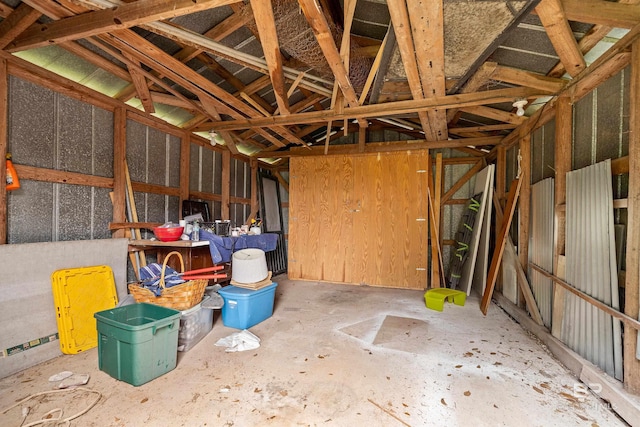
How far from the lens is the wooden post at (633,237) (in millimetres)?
1723

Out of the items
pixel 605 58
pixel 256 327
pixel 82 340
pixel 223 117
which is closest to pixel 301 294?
pixel 256 327

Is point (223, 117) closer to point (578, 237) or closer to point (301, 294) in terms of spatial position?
point (301, 294)

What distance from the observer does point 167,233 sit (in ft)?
10.2

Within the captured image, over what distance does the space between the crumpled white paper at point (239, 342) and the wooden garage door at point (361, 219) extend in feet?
8.54

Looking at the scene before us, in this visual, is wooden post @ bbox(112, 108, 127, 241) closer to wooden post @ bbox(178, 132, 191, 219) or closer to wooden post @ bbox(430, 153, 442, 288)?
wooden post @ bbox(178, 132, 191, 219)

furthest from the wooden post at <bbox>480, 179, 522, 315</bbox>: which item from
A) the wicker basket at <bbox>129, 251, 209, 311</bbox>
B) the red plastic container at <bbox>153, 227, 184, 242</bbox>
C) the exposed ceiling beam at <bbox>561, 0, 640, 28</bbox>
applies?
the red plastic container at <bbox>153, 227, 184, 242</bbox>

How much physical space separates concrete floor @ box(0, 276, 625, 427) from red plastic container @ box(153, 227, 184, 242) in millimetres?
1062

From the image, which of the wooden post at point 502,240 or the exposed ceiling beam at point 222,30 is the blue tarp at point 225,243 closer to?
the exposed ceiling beam at point 222,30

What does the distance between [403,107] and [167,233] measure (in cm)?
299

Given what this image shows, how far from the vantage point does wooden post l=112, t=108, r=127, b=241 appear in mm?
3146

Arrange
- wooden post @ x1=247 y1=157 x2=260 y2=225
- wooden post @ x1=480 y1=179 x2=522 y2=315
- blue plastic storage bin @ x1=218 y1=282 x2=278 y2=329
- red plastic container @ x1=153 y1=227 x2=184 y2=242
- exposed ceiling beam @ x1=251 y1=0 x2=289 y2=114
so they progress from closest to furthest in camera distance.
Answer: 1. exposed ceiling beam @ x1=251 y1=0 x2=289 y2=114
2. blue plastic storage bin @ x1=218 y1=282 x2=278 y2=329
3. red plastic container @ x1=153 y1=227 x2=184 y2=242
4. wooden post @ x1=480 y1=179 x2=522 y2=315
5. wooden post @ x1=247 y1=157 x2=260 y2=225

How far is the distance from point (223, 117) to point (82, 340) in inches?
125

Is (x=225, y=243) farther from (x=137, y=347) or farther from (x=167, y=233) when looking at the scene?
(x=137, y=347)

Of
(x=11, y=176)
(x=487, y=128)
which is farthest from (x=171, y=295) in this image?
(x=487, y=128)
